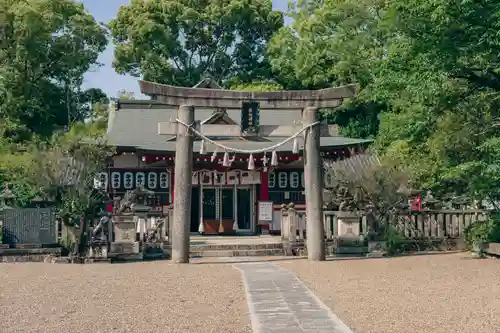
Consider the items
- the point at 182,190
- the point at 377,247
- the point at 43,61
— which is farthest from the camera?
the point at 43,61

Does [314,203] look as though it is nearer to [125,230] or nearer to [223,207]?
[125,230]

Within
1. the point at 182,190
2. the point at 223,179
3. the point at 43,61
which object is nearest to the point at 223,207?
the point at 223,179

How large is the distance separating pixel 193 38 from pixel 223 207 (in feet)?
74.6

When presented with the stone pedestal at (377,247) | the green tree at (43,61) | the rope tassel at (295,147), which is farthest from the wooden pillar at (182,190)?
the green tree at (43,61)

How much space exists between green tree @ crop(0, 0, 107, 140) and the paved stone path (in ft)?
86.2

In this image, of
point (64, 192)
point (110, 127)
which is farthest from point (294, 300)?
point (110, 127)

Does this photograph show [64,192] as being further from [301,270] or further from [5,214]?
[301,270]

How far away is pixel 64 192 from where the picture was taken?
62.4 feet

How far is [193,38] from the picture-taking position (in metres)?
47.7

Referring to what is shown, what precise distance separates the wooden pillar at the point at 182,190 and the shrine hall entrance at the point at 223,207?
35.4ft

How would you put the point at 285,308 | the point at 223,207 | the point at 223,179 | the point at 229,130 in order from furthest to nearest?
the point at 223,207
the point at 223,179
the point at 229,130
the point at 285,308

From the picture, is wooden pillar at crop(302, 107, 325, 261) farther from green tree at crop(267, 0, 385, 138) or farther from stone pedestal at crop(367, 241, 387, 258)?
green tree at crop(267, 0, 385, 138)

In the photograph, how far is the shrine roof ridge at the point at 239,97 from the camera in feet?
56.7

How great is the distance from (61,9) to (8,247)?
86.5 feet
